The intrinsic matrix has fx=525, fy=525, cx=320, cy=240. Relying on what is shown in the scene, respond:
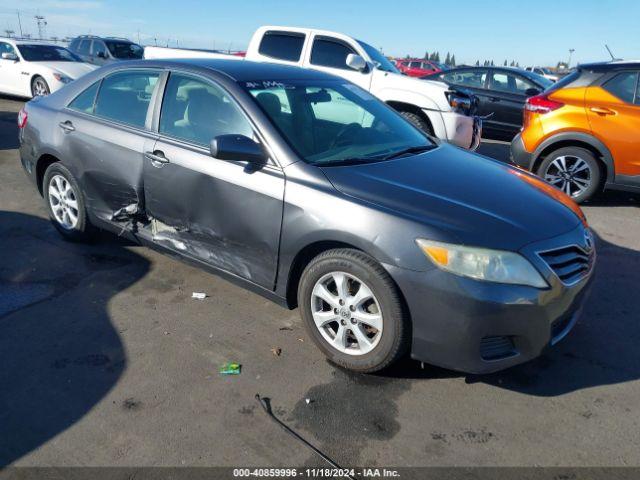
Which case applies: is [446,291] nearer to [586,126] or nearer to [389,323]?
[389,323]

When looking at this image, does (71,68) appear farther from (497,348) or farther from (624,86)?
(497,348)

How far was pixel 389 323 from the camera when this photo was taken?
9.20 feet

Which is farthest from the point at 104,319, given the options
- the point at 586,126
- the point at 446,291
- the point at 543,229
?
the point at 586,126

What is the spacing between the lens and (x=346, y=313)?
2.99 metres

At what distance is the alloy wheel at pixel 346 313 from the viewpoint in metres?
2.91

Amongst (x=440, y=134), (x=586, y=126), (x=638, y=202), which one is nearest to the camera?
(x=586, y=126)

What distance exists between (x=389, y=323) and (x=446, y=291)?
0.37 m

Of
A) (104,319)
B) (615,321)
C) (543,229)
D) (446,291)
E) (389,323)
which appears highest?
(543,229)

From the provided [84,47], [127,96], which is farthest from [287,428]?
[84,47]

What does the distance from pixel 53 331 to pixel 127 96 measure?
191cm

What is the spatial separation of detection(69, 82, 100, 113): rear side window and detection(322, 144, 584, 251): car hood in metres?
2.42

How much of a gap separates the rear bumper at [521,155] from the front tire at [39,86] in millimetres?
10614

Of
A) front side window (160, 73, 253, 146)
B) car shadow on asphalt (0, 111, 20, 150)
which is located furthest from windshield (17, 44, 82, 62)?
front side window (160, 73, 253, 146)

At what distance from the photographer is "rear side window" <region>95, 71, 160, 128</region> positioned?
13.2 feet
